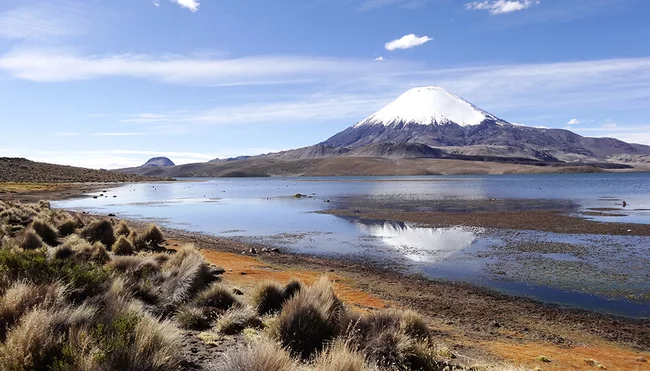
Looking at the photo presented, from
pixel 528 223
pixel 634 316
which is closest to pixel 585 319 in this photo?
pixel 634 316

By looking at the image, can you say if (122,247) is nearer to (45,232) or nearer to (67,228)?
(45,232)

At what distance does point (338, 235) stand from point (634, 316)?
54.8 feet

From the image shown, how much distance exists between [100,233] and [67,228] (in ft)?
9.40

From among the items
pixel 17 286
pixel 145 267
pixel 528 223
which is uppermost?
pixel 17 286

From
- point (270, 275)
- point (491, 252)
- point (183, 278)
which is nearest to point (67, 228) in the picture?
point (270, 275)

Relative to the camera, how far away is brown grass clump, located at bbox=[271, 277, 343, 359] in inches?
252

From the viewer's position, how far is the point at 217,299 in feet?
28.7

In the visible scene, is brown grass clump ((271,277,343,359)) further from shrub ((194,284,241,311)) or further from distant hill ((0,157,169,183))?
distant hill ((0,157,169,183))

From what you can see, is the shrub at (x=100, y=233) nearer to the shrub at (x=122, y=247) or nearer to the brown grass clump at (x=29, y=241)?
the shrub at (x=122, y=247)

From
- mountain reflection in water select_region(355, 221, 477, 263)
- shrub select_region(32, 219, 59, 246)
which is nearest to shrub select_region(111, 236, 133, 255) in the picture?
shrub select_region(32, 219, 59, 246)

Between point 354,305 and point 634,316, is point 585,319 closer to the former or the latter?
point 634,316

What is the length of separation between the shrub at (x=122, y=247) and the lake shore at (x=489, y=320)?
10.5 feet

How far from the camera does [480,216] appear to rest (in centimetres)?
3391

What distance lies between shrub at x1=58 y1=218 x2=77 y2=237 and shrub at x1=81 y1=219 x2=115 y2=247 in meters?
1.70
